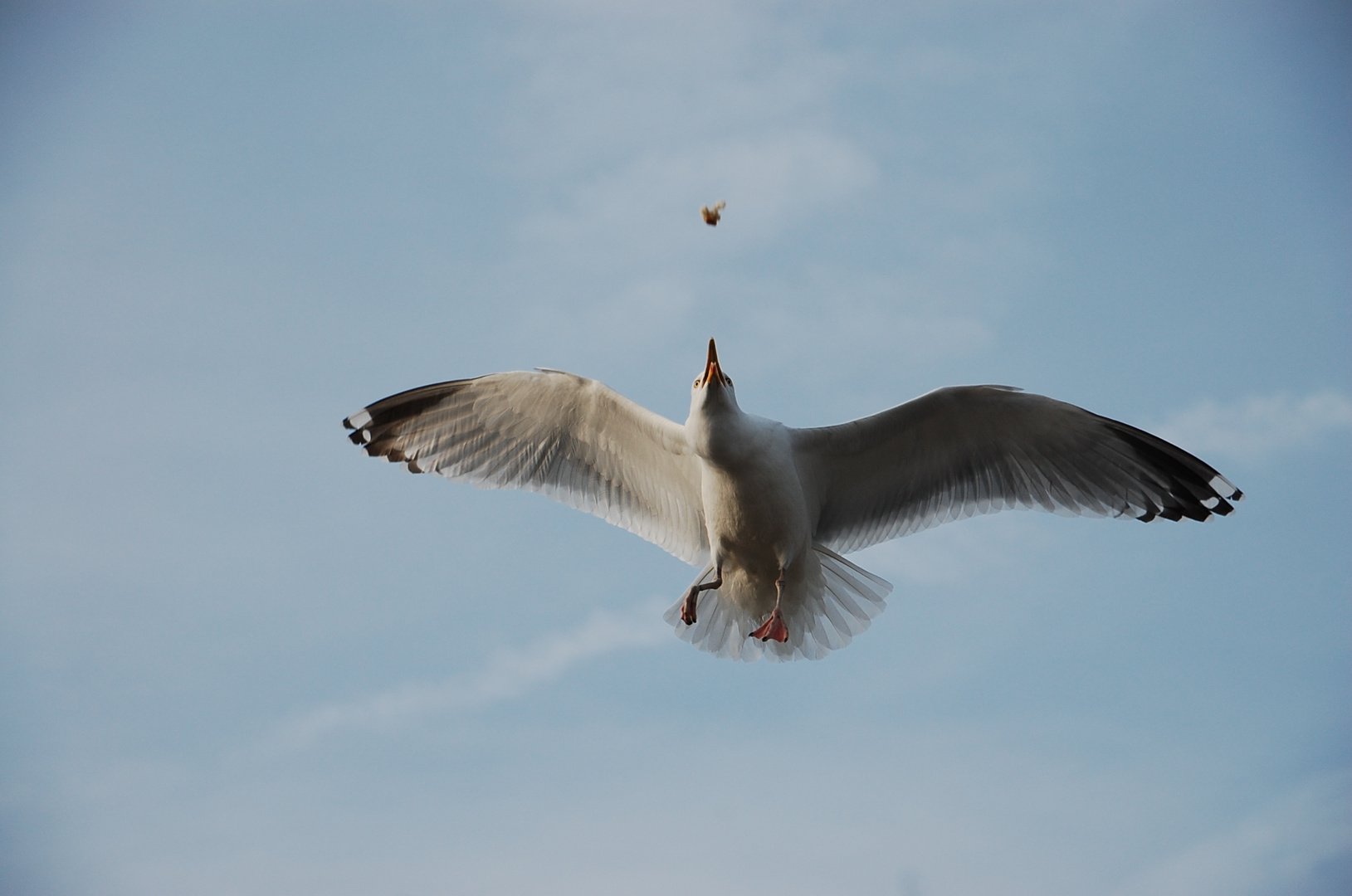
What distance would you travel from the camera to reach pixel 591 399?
6.68m

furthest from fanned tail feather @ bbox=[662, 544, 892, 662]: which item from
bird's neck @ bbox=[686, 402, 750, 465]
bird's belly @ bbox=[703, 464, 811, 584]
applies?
bird's neck @ bbox=[686, 402, 750, 465]

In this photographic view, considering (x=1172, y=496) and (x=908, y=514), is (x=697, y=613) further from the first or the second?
(x=1172, y=496)

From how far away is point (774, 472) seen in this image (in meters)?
6.35

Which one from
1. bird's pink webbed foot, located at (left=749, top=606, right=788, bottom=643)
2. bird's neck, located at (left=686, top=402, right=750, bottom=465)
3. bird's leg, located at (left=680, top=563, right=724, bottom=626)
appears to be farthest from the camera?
bird's leg, located at (left=680, top=563, right=724, bottom=626)

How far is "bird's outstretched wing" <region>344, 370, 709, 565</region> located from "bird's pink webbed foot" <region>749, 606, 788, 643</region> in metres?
0.70

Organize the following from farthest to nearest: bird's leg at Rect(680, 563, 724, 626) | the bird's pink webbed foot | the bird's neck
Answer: bird's leg at Rect(680, 563, 724, 626) < the bird's pink webbed foot < the bird's neck

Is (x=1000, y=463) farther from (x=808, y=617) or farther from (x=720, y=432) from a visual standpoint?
(x=720, y=432)

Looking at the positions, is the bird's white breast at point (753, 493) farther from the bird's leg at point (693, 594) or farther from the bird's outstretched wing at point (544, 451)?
the bird's outstretched wing at point (544, 451)

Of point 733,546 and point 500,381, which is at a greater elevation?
point 500,381

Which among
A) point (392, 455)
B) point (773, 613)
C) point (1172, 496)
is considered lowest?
point (773, 613)

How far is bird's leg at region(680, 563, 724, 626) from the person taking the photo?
6.52 meters

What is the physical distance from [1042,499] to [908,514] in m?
0.70

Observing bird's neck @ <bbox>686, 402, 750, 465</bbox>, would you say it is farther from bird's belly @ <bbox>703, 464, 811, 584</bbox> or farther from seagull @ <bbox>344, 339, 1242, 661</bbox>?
bird's belly @ <bbox>703, 464, 811, 584</bbox>

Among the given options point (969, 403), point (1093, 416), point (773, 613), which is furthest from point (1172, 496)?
point (773, 613)
